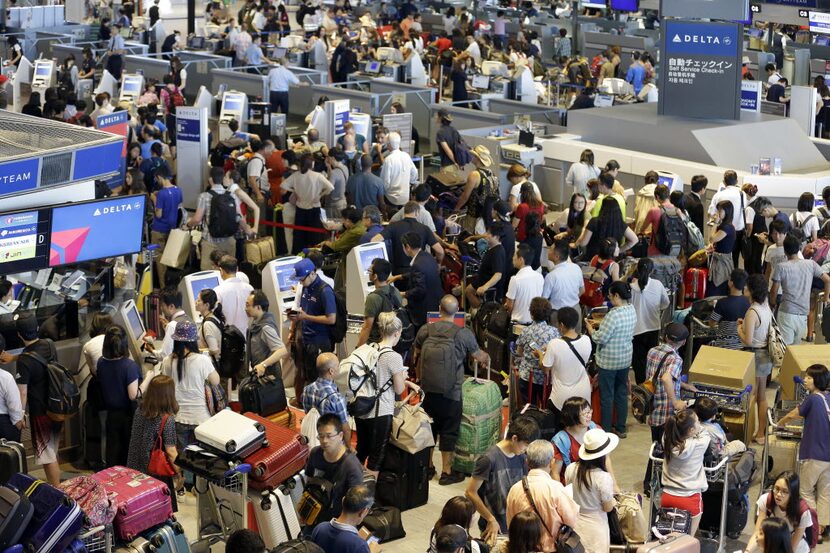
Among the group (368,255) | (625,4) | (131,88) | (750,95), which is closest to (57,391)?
(368,255)

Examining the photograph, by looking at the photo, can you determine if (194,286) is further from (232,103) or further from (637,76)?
(637,76)

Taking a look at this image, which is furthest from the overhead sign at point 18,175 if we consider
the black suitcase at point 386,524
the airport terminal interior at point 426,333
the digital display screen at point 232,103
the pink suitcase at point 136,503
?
the digital display screen at point 232,103

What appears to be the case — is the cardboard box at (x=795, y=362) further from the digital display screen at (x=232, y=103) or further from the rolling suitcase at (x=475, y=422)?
the digital display screen at (x=232, y=103)

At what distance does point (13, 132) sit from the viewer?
1246 centimetres

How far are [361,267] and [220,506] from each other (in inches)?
159

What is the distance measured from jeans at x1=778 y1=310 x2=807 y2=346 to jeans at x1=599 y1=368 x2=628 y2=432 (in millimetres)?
1790

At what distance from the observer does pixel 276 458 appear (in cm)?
784

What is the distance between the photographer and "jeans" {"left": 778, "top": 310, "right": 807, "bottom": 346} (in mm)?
11250

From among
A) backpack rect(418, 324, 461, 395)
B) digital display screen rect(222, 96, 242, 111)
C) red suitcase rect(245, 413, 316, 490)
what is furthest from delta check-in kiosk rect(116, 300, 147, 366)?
digital display screen rect(222, 96, 242, 111)

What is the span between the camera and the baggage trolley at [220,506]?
7793 mm

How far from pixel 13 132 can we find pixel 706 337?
6.42m

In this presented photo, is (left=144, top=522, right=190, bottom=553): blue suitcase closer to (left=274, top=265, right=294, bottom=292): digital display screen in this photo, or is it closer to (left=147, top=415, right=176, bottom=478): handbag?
(left=147, top=415, right=176, bottom=478): handbag

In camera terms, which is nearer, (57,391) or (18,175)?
(57,391)

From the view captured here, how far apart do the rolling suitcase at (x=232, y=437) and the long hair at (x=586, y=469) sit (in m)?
1.82
